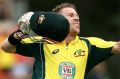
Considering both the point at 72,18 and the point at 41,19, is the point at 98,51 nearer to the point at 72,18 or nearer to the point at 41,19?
the point at 72,18

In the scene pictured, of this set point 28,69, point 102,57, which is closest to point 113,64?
point 28,69

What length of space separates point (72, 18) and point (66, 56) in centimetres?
Answer: 49

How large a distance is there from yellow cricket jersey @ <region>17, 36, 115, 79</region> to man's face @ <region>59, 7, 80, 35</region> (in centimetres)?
13

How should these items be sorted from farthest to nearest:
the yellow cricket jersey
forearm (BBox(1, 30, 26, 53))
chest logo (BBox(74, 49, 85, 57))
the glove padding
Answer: chest logo (BBox(74, 49, 85, 57)) < the yellow cricket jersey < forearm (BBox(1, 30, 26, 53)) < the glove padding

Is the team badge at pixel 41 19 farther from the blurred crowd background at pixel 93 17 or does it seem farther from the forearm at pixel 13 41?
the blurred crowd background at pixel 93 17

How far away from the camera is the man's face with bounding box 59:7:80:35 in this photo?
1179 cm

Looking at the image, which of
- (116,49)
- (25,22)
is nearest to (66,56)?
(116,49)

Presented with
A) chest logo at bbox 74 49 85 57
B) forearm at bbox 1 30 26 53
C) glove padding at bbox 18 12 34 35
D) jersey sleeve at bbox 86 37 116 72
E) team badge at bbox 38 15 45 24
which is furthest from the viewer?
jersey sleeve at bbox 86 37 116 72

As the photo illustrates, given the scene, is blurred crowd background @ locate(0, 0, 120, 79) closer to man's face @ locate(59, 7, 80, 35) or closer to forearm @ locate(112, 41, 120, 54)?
man's face @ locate(59, 7, 80, 35)

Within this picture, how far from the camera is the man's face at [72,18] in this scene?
1179 centimetres

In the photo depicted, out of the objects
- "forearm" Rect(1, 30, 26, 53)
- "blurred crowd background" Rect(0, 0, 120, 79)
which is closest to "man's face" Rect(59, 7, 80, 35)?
"forearm" Rect(1, 30, 26, 53)

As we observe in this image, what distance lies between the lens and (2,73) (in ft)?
47.3

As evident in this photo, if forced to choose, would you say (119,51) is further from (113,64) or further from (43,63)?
(113,64)

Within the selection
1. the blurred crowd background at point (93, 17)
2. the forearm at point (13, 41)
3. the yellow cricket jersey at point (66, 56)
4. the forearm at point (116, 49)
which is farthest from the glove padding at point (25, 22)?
the blurred crowd background at point (93, 17)
